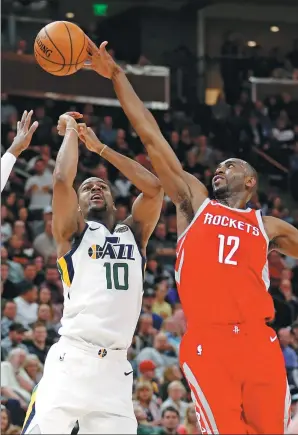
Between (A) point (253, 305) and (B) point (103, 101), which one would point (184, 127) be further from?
(A) point (253, 305)

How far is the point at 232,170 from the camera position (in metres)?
7.45

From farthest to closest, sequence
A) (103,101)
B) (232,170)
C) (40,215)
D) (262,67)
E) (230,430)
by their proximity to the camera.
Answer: (262,67) < (103,101) < (40,215) < (232,170) < (230,430)


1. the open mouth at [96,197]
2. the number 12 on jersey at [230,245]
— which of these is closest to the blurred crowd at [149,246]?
the open mouth at [96,197]

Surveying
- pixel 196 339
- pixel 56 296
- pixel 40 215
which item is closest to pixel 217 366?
pixel 196 339

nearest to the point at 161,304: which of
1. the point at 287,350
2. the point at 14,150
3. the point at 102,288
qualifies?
the point at 287,350

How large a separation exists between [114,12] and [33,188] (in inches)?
316

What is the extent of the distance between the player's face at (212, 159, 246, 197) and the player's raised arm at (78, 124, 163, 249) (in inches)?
18.5

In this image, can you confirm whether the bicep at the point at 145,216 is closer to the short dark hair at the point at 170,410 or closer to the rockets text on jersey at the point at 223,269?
the rockets text on jersey at the point at 223,269

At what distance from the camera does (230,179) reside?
742 cm

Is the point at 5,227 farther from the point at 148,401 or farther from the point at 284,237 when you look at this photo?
the point at 284,237

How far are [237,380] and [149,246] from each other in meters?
9.16

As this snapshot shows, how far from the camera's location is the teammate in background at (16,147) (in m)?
6.80

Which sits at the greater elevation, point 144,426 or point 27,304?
point 27,304

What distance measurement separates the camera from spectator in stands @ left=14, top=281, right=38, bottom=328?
502 inches
